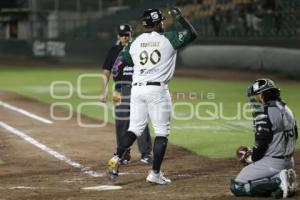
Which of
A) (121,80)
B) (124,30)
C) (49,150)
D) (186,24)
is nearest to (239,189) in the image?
(186,24)

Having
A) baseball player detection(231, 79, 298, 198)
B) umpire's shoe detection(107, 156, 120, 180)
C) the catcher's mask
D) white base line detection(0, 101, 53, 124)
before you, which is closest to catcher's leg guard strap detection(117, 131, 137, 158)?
umpire's shoe detection(107, 156, 120, 180)

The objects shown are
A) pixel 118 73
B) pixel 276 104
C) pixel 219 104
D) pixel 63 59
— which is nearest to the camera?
pixel 276 104

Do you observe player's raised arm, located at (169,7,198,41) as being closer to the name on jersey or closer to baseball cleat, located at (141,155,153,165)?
the name on jersey

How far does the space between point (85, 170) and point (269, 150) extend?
3.23 metres

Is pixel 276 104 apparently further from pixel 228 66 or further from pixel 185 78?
pixel 228 66

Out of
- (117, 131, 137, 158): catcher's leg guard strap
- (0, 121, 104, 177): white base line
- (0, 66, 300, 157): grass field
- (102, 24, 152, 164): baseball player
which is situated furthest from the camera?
(0, 66, 300, 157): grass field

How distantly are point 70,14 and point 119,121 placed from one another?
1437 inches

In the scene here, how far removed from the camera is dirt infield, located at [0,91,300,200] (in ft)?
27.8

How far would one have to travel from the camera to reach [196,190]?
857 cm

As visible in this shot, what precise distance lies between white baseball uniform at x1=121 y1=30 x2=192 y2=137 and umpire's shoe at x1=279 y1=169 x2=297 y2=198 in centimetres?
183

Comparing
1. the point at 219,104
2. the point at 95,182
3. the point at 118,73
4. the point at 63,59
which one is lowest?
the point at 63,59

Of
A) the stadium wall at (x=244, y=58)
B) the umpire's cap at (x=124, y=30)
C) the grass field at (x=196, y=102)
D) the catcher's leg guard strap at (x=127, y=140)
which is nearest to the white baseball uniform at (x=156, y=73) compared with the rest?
the catcher's leg guard strap at (x=127, y=140)

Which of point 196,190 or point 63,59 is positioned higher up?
point 196,190

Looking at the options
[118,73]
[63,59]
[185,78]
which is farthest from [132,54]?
[63,59]
